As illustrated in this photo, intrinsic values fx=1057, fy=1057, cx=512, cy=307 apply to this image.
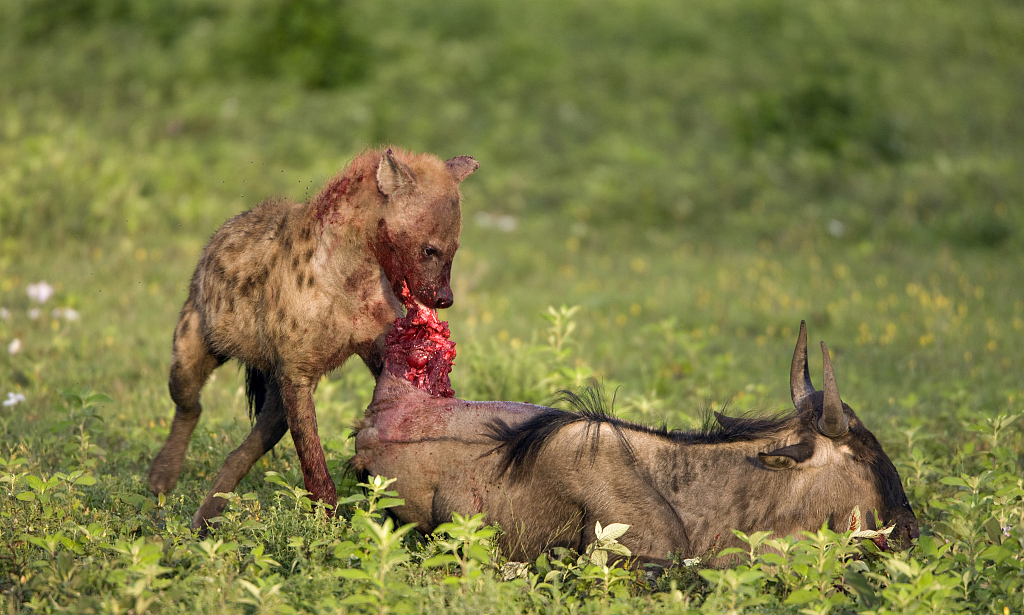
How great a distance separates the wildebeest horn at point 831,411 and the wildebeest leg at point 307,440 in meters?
2.02

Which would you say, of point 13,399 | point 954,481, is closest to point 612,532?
point 954,481

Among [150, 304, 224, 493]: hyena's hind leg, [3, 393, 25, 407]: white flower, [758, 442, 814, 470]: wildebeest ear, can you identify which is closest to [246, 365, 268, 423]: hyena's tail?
[150, 304, 224, 493]: hyena's hind leg

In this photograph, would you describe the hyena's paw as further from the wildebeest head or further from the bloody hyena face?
the wildebeest head

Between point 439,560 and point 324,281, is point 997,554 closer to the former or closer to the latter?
point 439,560

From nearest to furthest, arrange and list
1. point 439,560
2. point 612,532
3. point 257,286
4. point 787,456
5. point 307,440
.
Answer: point 439,560 → point 612,532 → point 787,456 → point 307,440 → point 257,286

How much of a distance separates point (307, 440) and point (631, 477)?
52.7 inches

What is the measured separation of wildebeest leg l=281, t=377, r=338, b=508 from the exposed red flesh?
1.24ft

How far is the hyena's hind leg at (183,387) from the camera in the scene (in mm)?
4984

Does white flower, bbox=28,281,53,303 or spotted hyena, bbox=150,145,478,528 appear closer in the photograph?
spotted hyena, bbox=150,145,478,528

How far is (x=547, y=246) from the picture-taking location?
11203 millimetres

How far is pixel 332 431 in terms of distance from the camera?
6.04 metres

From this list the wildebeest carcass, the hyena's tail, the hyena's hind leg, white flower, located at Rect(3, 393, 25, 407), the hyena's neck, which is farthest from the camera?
white flower, located at Rect(3, 393, 25, 407)

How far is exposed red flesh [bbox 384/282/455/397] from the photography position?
4398 millimetres

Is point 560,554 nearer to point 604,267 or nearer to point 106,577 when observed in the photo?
point 106,577
